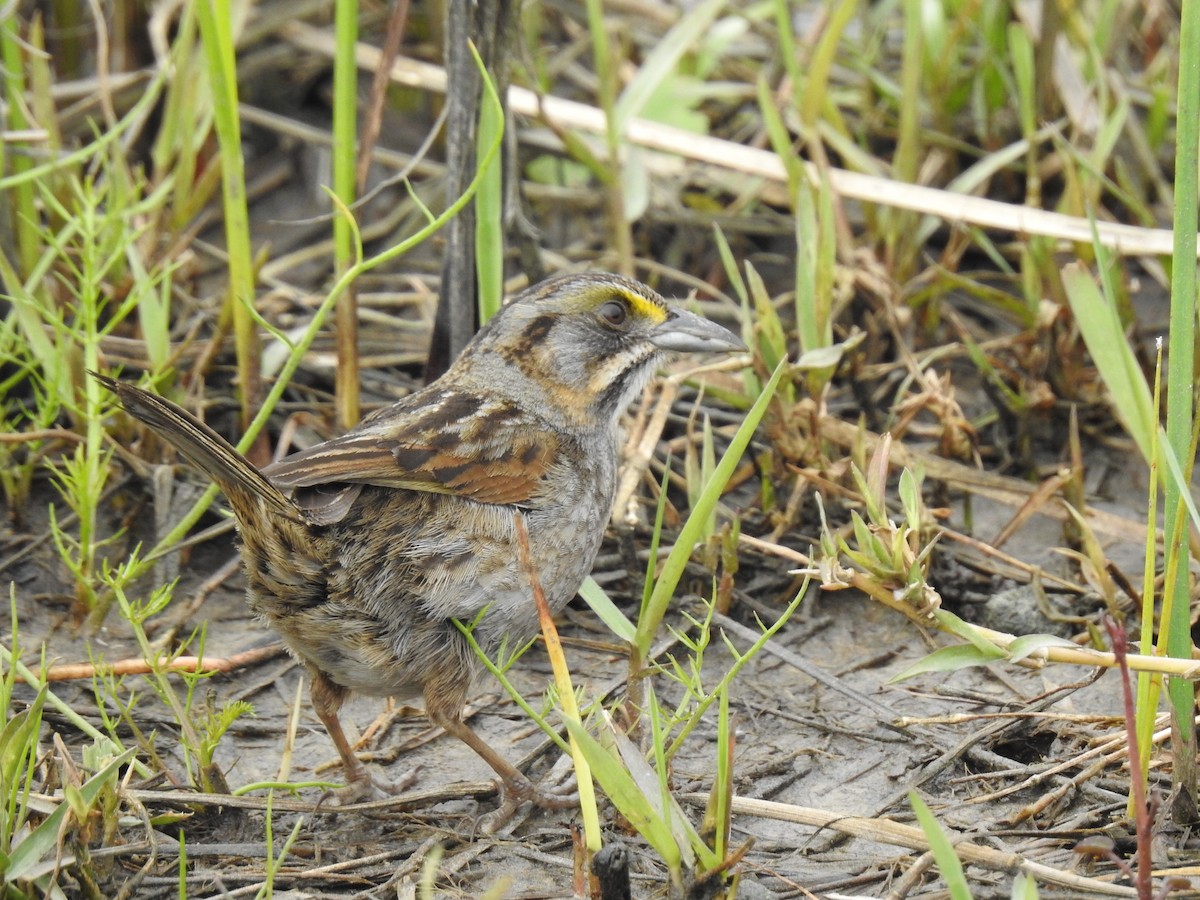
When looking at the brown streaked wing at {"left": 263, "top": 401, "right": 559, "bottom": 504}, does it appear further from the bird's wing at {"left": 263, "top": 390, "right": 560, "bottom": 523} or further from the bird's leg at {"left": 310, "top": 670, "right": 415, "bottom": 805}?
the bird's leg at {"left": 310, "top": 670, "right": 415, "bottom": 805}

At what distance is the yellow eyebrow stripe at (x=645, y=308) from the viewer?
160 inches

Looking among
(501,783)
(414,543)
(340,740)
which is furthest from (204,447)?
(501,783)

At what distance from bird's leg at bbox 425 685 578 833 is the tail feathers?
Answer: 0.59 metres

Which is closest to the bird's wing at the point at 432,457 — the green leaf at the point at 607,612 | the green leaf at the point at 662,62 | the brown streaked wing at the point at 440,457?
the brown streaked wing at the point at 440,457

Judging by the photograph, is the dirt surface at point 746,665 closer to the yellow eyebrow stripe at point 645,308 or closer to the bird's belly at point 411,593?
the bird's belly at point 411,593

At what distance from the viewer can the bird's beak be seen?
405cm

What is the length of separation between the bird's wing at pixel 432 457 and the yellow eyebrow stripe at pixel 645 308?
47 centimetres

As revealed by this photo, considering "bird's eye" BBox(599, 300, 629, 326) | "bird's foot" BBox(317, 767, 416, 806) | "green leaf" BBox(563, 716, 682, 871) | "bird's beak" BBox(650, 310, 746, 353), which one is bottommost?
"bird's foot" BBox(317, 767, 416, 806)

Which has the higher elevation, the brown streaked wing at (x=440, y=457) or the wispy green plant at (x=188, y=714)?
the brown streaked wing at (x=440, y=457)

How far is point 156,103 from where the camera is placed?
5.81 m

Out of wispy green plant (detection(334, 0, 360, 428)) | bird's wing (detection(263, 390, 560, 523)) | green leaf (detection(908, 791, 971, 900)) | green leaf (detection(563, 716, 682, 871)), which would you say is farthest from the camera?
wispy green plant (detection(334, 0, 360, 428))

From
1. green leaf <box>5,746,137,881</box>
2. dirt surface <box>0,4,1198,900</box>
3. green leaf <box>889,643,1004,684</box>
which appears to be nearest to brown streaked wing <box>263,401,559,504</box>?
dirt surface <box>0,4,1198,900</box>

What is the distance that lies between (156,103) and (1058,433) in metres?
3.62

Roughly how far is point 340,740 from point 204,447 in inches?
37.3
